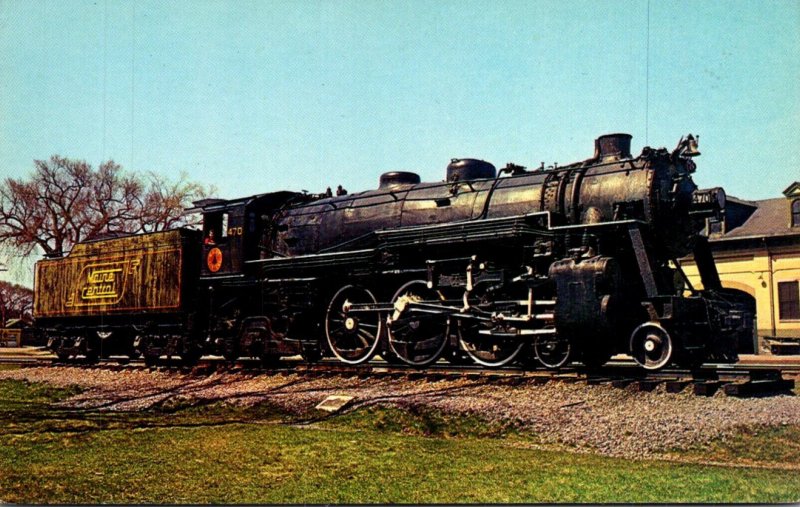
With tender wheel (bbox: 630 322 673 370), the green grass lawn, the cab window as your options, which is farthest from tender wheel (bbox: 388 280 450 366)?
the cab window

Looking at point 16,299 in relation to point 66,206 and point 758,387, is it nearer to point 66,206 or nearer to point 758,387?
point 66,206

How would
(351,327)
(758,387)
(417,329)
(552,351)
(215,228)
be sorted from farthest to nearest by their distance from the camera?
1. (215,228)
2. (351,327)
3. (417,329)
4. (552,351)
5. (758,387)

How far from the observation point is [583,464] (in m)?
6.57

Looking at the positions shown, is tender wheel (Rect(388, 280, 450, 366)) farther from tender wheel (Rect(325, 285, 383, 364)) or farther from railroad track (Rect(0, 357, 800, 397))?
tender wheel (Rect(325, 285, 383, 364))

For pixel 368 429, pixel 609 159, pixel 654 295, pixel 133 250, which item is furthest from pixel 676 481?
pixel 133 250

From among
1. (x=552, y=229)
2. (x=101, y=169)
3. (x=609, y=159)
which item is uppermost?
(x=101, y=169)

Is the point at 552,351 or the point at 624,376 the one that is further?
the point at 552,351

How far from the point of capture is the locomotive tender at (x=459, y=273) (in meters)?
10.5

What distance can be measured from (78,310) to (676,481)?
58.1ft

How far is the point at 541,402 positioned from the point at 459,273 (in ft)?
12.3

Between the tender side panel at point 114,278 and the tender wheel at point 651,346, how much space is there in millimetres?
10739

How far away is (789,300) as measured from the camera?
93.8 feet

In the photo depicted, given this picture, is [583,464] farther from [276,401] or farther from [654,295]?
[276,401]

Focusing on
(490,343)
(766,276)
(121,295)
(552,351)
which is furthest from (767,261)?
(121,295)
